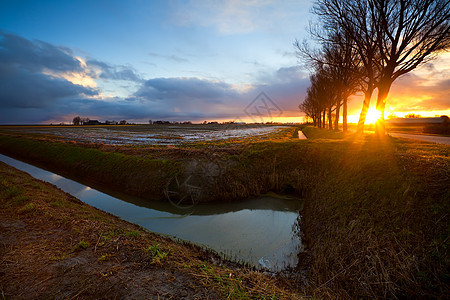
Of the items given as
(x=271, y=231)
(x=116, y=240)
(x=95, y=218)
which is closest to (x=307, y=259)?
(x=271, y=231)

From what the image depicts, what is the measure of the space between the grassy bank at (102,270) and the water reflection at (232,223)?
60.3 inches

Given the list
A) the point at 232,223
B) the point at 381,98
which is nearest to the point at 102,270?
the point at 232,223

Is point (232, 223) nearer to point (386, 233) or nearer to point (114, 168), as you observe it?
point (386, 233)

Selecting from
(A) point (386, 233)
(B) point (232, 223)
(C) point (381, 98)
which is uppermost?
(C) point (381, 98)

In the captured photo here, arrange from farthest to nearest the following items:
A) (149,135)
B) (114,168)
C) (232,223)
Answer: (149,135), (114,168), (232,223)

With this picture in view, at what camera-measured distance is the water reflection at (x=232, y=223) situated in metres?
6.95

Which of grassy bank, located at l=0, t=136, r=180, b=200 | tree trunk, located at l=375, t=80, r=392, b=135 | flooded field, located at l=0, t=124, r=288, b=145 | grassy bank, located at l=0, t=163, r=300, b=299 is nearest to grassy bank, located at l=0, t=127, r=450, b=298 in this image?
grassy bank, located at l=0, t=163, r=300, b=299

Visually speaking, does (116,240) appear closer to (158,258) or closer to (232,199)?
(158,258)

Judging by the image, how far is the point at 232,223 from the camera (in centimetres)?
941

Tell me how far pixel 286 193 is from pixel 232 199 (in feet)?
11.7

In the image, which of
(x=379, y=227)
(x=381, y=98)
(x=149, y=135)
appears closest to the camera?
(x=379, y=227)

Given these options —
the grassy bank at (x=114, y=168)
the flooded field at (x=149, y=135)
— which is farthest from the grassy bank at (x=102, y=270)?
the flooded field at (x=149, y=135)

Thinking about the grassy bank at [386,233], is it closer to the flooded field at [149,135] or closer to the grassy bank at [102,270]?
the grassy bank at [102,270]

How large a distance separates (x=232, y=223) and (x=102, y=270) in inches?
249
